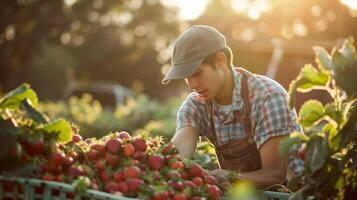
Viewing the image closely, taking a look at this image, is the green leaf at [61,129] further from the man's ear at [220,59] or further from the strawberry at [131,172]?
the man's ear at [220,59]

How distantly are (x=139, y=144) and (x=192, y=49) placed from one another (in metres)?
0.91

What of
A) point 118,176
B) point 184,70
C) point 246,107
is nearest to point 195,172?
point 118,176

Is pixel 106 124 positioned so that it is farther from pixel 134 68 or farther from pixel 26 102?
pixel 134 68

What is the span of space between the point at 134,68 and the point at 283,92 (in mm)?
53061

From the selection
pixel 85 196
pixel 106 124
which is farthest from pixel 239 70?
pixel 106 124

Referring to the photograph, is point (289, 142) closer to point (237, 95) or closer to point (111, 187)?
point (111, 187)

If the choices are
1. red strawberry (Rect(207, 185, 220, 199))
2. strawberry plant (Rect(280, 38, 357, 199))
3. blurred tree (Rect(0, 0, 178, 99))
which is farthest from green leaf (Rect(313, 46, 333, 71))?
blurred tree (Rect(0, 0, 178, 99))

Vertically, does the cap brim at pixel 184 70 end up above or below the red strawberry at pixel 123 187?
above

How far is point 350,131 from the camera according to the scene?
292 centimetres

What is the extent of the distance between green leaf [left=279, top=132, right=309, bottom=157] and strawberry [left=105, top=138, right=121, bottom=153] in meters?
0.74

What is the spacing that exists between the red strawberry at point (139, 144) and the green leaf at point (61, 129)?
322 millimetres

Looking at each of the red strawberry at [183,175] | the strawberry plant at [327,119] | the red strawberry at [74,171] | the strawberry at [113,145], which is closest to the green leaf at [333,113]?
the strawberry plant at [327,119]

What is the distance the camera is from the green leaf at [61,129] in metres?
3.03

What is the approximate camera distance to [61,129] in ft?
10.1
